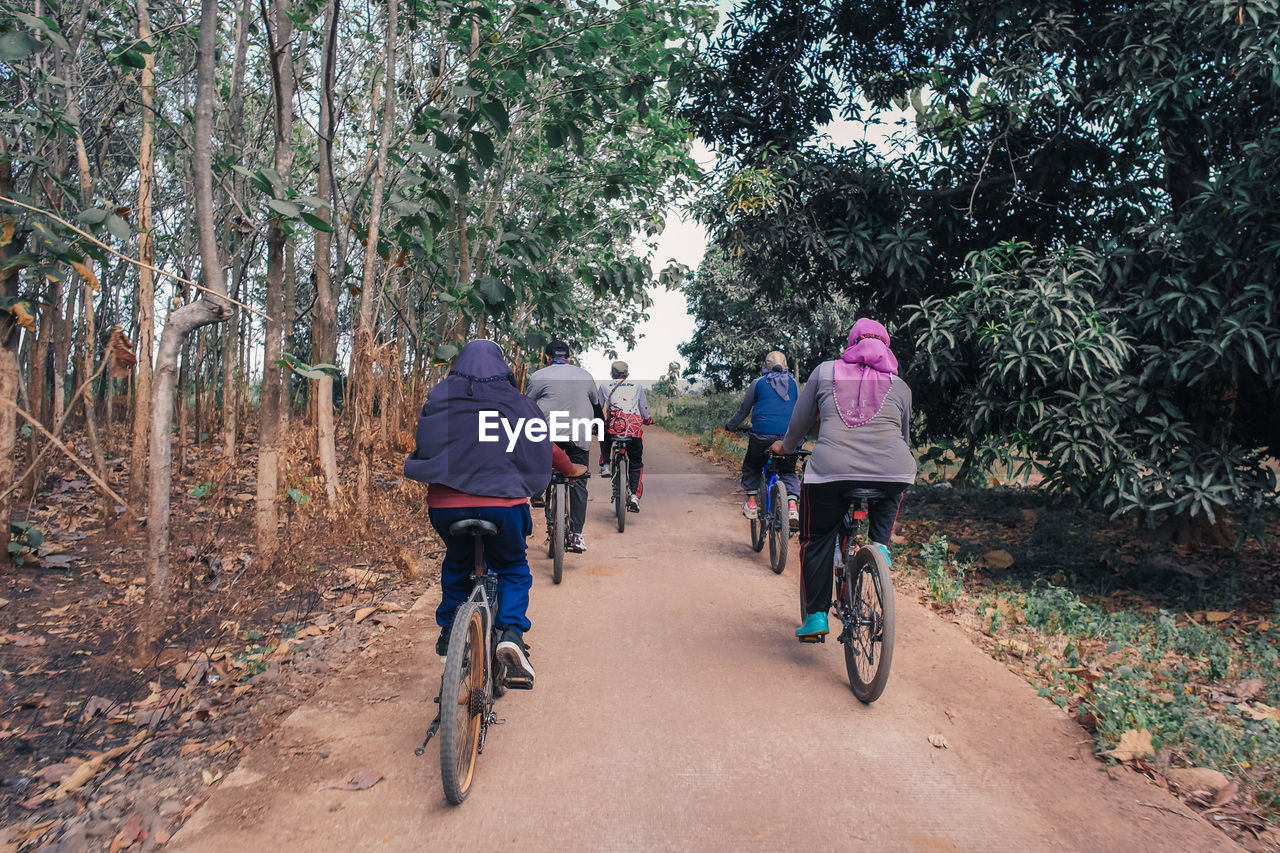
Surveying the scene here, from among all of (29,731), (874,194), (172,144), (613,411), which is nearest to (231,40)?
(172,144)

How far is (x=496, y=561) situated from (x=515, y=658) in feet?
1.43

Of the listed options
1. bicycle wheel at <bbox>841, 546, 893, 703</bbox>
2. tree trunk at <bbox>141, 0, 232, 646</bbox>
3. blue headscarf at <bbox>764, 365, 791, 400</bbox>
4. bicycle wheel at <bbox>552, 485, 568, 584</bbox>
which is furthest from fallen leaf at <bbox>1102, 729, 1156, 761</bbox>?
tree trunk at <bbox>141, 0, 232, 646</bbox>

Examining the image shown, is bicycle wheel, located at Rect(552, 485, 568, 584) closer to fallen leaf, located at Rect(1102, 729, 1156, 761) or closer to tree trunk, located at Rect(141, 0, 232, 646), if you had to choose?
tree trunk, located at Rect(141, 0, 232, 646)

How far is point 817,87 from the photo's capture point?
1022 centimetres

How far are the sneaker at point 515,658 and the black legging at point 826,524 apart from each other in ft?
Answer: 5.79

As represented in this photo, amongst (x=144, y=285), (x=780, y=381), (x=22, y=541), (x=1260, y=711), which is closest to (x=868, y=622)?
(x=1260, y=711)

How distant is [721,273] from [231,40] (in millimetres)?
20448

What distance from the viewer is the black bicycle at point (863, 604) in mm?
4324

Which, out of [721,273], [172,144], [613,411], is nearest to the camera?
[613,411]

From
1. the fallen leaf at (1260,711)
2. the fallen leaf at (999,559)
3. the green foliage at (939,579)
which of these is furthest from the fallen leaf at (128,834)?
the fallen leaf at (999,559)

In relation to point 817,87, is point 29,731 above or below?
below

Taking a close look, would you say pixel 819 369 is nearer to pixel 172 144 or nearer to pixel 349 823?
pixel 349 823

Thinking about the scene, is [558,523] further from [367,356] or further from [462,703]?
[462,703]

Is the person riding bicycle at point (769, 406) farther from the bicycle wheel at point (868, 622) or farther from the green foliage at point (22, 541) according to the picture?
the green foliage at point (22, 541)
